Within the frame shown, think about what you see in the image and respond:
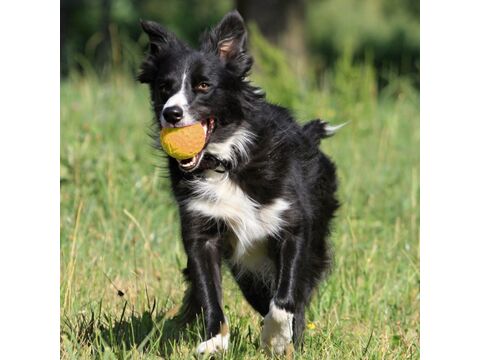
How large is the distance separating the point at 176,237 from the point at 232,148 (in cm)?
211

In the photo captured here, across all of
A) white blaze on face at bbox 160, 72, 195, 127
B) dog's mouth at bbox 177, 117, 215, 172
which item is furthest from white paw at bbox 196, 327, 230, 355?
white blaze on face at bbox 160, 72, 195, 127

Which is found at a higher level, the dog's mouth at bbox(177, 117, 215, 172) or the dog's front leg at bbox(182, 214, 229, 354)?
the dog's mouth at bbox(177, 117, 215, 172)

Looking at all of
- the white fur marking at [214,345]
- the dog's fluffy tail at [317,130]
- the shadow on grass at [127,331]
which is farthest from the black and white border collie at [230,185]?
the dog's fluffy tail at [317,130]

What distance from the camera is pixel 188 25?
26.3 metres

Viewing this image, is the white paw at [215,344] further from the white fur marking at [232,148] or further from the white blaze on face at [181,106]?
the white blaze on face at [181,106]

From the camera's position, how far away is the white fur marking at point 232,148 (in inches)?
183

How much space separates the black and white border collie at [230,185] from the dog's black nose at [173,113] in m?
0.01

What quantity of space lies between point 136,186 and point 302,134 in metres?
2.23

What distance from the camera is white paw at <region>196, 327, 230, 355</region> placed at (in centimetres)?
424

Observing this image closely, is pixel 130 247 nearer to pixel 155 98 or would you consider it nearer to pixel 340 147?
pixel 155 98

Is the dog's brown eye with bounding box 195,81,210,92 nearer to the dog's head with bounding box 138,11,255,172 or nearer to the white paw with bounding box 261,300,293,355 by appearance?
the dog's head with bounding box 138,11,255,172

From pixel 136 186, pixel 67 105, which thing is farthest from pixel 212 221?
pixel 67 105

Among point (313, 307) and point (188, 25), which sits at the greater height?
point (188, 25)

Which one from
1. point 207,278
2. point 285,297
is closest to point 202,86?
point 207,278
